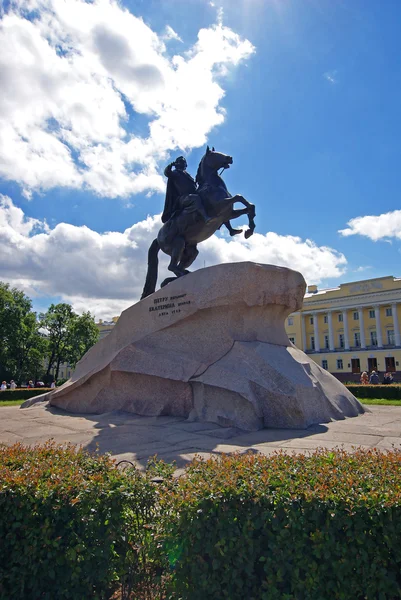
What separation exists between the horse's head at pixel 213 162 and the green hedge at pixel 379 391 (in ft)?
41.7

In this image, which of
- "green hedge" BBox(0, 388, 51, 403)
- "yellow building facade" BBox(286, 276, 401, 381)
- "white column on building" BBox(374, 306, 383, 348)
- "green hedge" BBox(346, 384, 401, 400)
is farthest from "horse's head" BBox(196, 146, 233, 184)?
"white column on building" BBox(374, 306, 383, 348)

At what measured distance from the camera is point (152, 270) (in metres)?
11.4

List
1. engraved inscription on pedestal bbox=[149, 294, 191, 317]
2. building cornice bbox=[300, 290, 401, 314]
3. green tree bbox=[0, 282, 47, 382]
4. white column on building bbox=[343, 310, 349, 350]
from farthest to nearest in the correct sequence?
white column on building bbox=[343, 310, 349, 350] → building cornice bbox=[300, 290, 401, 314] → green tree bbox=[0, 282, 47, 382] → engraved inscription on pedestal bbox=[149, 294, 191, 317]

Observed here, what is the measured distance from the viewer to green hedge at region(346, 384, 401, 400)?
17.4m

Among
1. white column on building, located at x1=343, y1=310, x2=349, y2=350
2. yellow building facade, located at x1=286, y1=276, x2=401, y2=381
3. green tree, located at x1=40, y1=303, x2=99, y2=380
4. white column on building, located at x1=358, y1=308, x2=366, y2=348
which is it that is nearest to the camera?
green tree, located at x1=40, y1=303, x2=99, y2=380

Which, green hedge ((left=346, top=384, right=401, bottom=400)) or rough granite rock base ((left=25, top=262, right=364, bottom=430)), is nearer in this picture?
rough granite rock base ((left=25, top=262, right=364, bottom=430))

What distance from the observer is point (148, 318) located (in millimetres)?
9148

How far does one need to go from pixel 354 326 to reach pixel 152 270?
191 ft

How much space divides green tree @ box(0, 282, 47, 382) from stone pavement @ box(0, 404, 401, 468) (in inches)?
1540

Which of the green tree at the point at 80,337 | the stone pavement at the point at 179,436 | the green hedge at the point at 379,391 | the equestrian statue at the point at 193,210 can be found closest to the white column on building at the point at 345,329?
the green tree at the point at 80,337

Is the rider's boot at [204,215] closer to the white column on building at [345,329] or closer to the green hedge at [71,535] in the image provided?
the green hedge at [71,535]

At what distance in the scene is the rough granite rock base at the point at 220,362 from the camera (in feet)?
22.1

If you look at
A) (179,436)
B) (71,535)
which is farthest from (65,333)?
(71,535)

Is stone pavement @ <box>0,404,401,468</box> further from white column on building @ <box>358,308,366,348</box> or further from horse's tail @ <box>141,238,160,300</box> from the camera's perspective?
white column on building @ <box>358,308,366,348</box>
